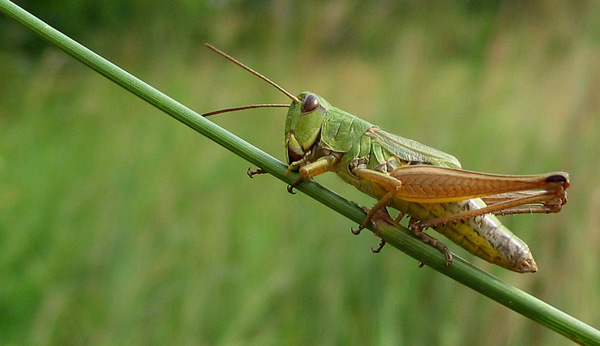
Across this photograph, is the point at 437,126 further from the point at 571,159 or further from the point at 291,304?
the point at 291,304

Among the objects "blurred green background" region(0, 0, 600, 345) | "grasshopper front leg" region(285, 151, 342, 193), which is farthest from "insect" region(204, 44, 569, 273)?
"blurred green background" region(0, 0, 600, 345)

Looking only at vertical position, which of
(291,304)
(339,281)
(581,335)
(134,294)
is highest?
(581,335)

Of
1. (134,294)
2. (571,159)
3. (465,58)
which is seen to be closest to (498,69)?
(465,58)

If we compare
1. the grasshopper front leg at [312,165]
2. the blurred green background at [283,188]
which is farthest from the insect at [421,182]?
the blurred green background at [283,188]

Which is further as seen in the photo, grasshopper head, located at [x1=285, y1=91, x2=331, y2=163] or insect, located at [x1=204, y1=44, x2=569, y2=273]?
grasshopper head, located at [x1=285, y1=91, x2=331, y2=163]

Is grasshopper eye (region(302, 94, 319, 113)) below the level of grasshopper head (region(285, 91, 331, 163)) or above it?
above

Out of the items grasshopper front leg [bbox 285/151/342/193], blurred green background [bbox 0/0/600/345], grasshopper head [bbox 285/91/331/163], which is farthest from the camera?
blurred green background [bbox 0/0/600/345]

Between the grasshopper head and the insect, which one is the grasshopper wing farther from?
the grasshopper head

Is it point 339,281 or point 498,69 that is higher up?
point 498,69
